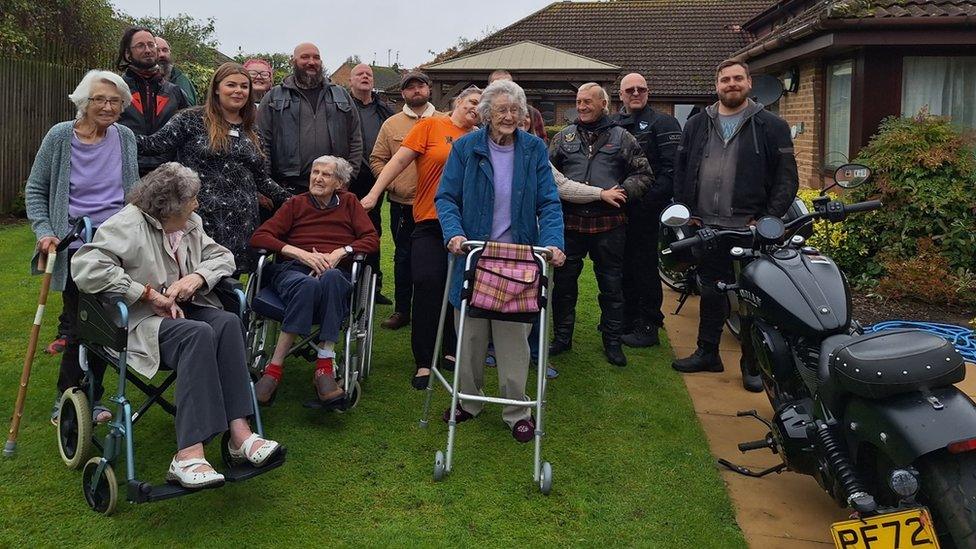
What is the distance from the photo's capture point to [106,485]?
10.4ft

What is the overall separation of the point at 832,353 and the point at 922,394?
0.35m

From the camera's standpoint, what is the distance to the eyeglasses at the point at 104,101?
12.6ft

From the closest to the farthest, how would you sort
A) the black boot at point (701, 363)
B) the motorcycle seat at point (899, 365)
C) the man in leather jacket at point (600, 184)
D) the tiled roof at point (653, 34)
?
the motorcycle seat at point (899, 365)
the man in leather jacket at point (600, 184)
the black boot at point (701, 363)
the tiled roof at point (653, 34)

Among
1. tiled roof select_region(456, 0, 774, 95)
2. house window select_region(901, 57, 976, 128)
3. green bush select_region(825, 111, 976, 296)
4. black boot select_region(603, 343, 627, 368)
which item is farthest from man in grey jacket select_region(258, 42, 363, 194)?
tiled roof select_region(456, 0, 774, 95)

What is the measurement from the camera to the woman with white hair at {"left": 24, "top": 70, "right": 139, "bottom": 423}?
12.5 feet

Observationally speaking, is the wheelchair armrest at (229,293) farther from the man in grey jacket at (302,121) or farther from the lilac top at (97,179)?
the man in grey jacket at (302,121)

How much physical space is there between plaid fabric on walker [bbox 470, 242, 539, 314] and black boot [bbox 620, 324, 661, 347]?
228 centimetres

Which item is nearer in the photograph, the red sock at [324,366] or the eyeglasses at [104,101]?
the eyeglasses at [104,101]

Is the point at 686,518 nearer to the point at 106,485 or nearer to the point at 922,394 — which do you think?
the point at 922,394

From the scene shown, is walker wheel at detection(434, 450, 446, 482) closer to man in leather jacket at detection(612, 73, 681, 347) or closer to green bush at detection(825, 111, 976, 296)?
man in leather jacket at detection(612, 73, 681, 347)

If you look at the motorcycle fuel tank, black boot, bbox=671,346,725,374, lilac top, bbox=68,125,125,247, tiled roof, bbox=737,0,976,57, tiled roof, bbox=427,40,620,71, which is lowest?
black boot, bbox=671,346,725,374

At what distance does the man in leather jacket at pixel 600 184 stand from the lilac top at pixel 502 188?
117 centimetres

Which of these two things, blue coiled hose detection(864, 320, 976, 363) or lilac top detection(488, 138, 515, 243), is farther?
blue coiled hose detection(864, 320, 976, 363)

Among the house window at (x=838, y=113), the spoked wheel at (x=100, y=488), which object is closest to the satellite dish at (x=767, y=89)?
the house window at (x=838, y=113)
